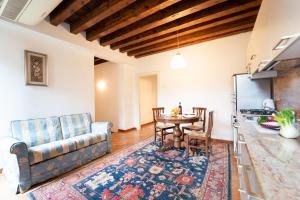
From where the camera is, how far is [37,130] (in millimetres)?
2332

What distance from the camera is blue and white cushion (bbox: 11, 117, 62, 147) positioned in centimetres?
216

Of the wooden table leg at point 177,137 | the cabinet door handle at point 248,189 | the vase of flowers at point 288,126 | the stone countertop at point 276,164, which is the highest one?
the vase of flowers at point 288,126

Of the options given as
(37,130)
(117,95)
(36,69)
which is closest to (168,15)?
(36,69)

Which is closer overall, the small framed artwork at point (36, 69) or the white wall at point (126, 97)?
the small framed artwork at point (36, 69)

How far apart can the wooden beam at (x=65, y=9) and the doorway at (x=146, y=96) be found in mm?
3588

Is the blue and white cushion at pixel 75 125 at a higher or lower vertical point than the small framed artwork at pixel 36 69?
lower

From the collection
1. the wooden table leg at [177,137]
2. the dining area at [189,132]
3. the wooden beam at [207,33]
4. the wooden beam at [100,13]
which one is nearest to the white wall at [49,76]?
the wooden beam at [100,13]

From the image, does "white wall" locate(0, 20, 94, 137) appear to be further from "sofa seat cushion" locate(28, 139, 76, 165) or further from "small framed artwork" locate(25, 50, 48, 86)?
"sofa seat cushion" locate(28, 139, 76, 165)

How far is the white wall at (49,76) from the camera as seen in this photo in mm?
2225

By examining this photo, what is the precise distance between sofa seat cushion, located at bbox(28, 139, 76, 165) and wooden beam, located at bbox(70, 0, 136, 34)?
220 centimetres

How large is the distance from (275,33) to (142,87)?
5088mm

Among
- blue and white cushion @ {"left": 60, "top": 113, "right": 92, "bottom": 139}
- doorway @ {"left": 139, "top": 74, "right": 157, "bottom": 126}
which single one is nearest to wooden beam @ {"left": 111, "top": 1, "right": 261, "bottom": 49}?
blue and white cushion @ {"left": 60, "top": 113, "right": 92, "bottom": 139}

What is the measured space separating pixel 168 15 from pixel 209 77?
2.02 m

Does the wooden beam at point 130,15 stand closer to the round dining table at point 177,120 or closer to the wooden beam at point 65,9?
the wooden beam at point 65,9
